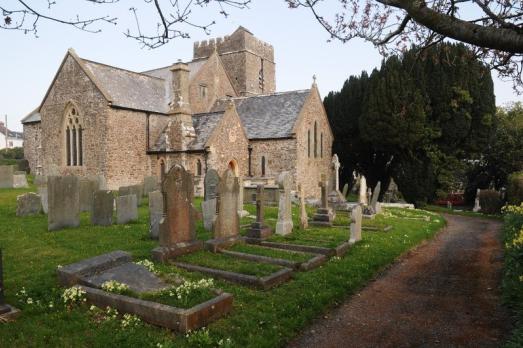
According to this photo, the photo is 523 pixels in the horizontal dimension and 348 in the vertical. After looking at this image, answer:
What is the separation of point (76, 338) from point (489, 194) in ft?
73.6

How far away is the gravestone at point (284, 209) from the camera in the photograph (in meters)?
11.0

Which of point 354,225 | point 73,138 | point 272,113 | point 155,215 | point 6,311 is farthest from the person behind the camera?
point 272,113

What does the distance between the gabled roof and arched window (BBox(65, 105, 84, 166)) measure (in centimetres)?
980

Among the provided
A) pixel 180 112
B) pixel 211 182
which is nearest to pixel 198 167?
pixel 180 112

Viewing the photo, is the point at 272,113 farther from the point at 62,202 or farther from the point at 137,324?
the point at 137,324

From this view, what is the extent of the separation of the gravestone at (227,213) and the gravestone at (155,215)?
5.06 ft

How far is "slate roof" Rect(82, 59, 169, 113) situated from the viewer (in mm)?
22453

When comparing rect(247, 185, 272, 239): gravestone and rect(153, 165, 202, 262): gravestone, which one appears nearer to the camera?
rect(153, 165, 202, 262): gravestone

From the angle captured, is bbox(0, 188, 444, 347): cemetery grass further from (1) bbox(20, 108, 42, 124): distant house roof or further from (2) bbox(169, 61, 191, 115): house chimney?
(1) bbox(20, 108, 42, 124): distant house roof

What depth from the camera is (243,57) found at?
36875mm

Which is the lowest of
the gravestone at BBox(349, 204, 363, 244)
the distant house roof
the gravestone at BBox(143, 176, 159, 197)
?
the gravestone at BBox(349, 204, 363, 244)

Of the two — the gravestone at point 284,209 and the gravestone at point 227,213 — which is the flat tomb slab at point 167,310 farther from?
the gravestone at point 284,209

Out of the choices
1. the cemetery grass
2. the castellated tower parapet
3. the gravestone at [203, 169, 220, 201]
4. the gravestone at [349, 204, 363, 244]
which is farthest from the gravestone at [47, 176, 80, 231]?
the castellated tower parapet

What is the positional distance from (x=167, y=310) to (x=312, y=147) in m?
21.2
